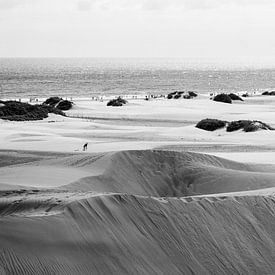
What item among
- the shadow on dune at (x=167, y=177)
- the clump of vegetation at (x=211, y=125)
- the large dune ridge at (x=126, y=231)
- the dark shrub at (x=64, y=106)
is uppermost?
the large dune ridge at (x=126, y=231)

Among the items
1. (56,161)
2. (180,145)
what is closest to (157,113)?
(180,145)

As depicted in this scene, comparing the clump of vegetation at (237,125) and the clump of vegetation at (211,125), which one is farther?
the clump of vegetation at (211,125)

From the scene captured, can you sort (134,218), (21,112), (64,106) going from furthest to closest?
(64,106)
(21,112)
(134,218)

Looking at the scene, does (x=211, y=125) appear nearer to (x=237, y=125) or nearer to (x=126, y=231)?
(x=237, y=125)

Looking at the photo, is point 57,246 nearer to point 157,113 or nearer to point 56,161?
point 56,161

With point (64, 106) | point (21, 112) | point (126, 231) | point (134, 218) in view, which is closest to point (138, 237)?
point (126, 231)

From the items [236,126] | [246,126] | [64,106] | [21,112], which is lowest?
[64,106]

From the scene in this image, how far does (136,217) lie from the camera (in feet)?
16.0

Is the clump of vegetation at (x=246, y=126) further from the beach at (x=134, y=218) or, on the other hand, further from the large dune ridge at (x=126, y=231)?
the large dune ridge at (x=126, y=231)

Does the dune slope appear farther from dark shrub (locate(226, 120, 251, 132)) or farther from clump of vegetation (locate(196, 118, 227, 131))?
clump of vegetation (locate(196, 118, 227, 131))

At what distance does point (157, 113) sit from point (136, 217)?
89.1 ft

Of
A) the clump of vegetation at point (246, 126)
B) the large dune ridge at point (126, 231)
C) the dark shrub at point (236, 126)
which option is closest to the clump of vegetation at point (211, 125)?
the clump of vegetation at point (246, 126)

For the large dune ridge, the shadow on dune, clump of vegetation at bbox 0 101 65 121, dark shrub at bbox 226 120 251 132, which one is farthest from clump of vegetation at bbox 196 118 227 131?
the large dune ridge

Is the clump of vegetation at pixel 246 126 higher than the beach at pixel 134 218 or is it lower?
lower
